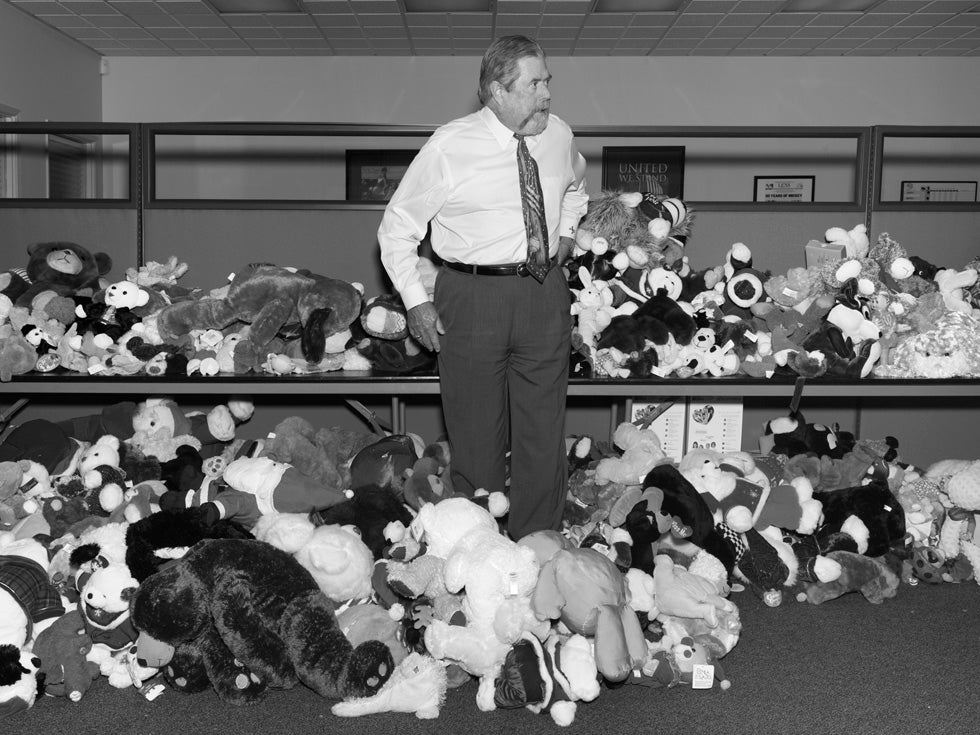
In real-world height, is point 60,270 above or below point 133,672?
above

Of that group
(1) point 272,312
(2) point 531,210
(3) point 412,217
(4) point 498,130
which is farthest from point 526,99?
(1) point 272,312

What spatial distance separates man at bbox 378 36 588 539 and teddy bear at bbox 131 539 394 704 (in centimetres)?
58

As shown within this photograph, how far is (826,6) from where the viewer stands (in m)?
6.20

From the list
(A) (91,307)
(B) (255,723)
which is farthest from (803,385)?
(A) (91,307)

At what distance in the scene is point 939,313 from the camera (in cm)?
263

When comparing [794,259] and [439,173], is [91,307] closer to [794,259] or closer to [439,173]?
[439,173]

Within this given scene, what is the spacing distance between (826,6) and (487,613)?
5.93 metres

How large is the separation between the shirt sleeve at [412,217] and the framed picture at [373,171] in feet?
17.4

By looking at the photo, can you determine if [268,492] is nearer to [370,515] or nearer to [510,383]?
[370,515]

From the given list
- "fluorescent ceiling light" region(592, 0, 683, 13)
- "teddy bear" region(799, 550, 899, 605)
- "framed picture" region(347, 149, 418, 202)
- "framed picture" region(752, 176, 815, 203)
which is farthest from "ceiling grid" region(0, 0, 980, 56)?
"teddy bear" region(799, 550, 899, 605)

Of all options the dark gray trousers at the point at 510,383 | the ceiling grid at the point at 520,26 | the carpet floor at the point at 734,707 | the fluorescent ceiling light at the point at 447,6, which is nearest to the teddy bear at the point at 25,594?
the carpet floor at the point at 734,707

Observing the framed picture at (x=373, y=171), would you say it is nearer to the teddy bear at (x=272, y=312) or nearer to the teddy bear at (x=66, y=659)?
the teddy bear at (x=272, y=312)

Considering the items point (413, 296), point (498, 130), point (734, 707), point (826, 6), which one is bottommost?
point (734, 707)

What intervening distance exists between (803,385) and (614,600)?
3.31ft
